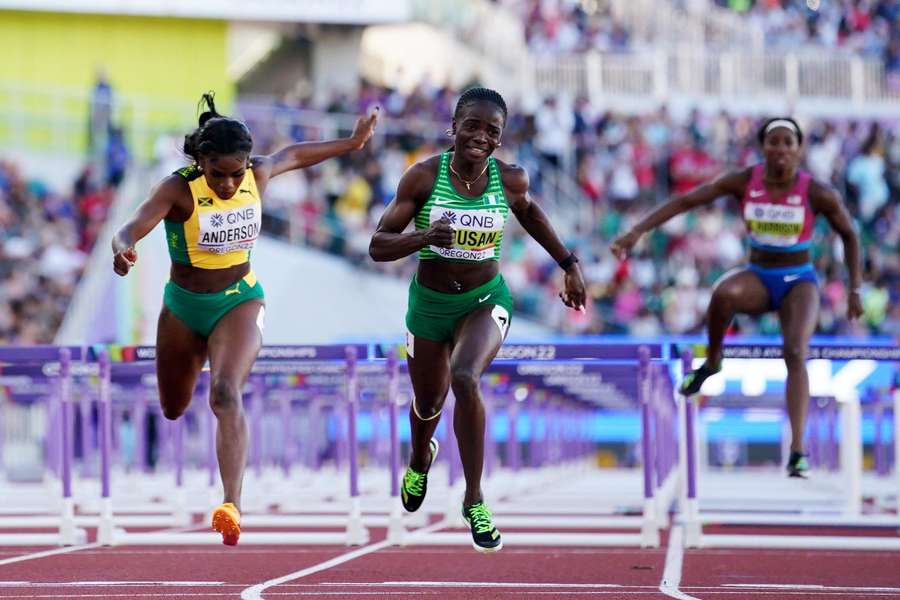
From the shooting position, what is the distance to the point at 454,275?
8789mm

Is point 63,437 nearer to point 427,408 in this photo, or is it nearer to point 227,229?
point 427,408

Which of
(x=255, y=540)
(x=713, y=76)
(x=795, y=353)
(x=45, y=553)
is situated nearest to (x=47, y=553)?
(x=45, y=553)

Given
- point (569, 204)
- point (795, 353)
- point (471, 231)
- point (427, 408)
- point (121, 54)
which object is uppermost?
point (121, 54)

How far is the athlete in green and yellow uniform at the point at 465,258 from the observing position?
8.42 metres

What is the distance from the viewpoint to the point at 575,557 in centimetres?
1103

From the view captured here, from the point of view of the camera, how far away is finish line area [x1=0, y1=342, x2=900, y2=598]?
30.3 ft

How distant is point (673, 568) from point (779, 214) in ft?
7.20

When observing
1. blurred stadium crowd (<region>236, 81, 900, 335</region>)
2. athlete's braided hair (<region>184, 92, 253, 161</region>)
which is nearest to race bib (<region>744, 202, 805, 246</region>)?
athlete's braided hair (<region>184, 92, 253, 161</region>)

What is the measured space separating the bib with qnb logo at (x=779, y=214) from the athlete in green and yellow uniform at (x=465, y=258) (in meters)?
2.11

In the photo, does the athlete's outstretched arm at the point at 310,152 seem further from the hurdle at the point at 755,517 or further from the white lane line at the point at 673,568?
the hurdle at the point at 755,517

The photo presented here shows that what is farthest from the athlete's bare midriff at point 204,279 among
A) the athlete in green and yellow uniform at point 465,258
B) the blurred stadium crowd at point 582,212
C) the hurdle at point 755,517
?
the blurred stadium crowd at point 582,212

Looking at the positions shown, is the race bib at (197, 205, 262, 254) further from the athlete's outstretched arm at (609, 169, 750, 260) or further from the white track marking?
the athlete's outstretched arm at (609, 169, 750, 260)

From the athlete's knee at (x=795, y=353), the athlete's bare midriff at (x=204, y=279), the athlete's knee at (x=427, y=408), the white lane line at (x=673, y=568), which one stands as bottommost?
the white lane line at (x=673, y=568)

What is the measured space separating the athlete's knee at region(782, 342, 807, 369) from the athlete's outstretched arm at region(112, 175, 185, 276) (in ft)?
12.8
